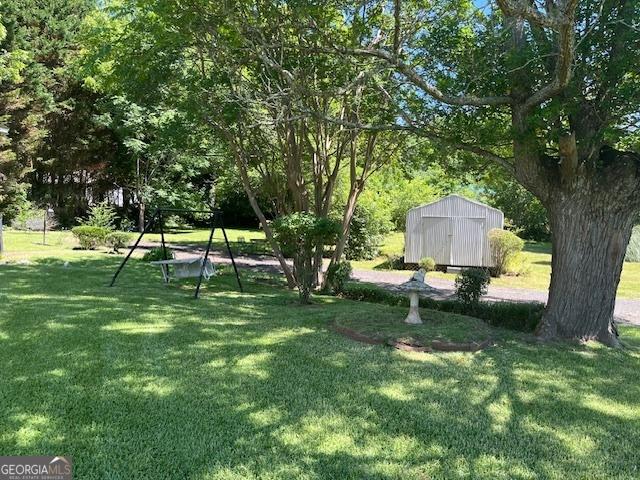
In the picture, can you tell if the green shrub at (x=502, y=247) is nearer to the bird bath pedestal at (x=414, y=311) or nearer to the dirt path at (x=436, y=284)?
the dirt path at (x=436, y=284)

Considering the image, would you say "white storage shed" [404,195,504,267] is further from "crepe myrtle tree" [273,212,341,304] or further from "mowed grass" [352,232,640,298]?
"crepe myrtle tree" [273,212,341,304]

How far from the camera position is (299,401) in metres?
3.69

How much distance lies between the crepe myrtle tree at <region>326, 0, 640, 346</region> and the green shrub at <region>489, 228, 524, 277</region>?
29.0 ft

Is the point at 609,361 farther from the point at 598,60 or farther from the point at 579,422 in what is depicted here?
the point at 598,60

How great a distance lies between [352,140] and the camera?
10539mm

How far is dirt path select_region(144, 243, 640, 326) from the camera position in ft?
34.4

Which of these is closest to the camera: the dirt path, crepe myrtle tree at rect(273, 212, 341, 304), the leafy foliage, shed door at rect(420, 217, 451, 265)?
crepe myrtle tree at rect(273, 212, 341, 304)

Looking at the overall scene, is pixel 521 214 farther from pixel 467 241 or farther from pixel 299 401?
pixel 299 401

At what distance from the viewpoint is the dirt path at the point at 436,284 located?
413 inches

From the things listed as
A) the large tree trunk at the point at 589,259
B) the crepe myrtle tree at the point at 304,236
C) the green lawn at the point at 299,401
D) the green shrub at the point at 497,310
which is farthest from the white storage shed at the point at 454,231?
the large tree trunk at the point at 589,259

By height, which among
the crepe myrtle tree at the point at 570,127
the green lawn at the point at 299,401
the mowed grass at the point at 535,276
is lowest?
the green lawn at the point at 299,401

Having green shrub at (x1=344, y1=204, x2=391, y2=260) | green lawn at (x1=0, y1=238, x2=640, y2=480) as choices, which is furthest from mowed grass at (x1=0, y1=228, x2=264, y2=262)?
green lawn at (x1=0, y1=238, x2=640, y2=480)

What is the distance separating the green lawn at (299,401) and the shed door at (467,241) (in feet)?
31.3
